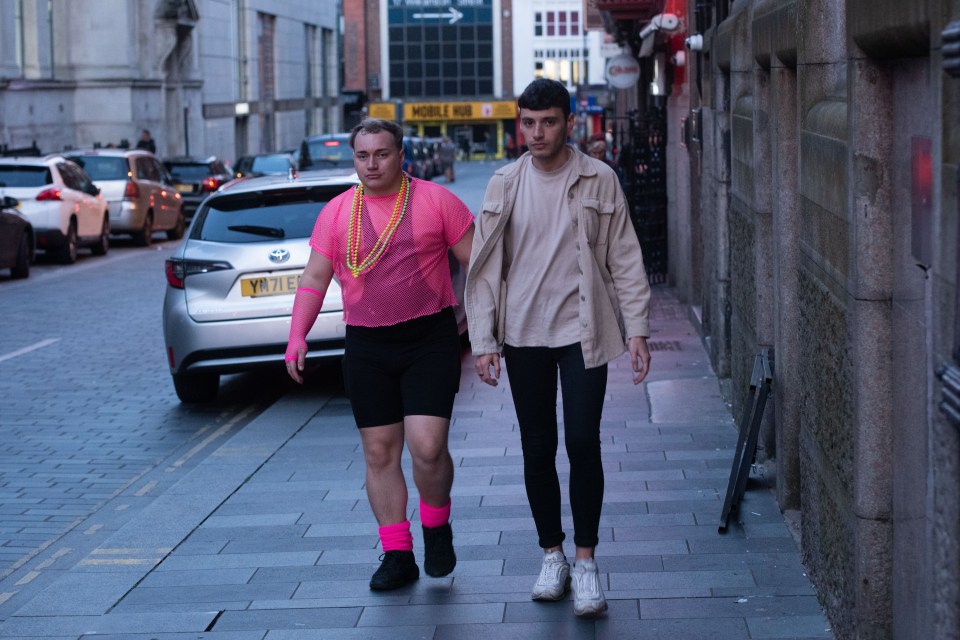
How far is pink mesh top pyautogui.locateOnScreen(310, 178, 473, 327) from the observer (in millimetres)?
5652

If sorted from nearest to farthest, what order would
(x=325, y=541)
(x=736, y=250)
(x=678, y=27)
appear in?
(x=325, y=541), (x=736, y=250), (x=678, y=27)

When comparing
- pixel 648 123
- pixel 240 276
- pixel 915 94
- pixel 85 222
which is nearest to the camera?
pixel 915 94

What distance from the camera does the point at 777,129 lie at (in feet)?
22.4

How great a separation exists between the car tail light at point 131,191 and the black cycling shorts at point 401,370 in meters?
22.6

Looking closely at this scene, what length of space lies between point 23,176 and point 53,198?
2.44ft

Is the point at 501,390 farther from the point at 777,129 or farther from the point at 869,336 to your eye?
the point at 869,336

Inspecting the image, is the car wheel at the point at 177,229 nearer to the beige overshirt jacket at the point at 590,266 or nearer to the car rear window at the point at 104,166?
the car rear window at the point at 104,166

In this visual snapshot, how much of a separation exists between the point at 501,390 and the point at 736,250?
252 cm

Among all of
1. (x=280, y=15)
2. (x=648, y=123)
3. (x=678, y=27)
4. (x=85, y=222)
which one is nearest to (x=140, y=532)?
(x=678, y=27)

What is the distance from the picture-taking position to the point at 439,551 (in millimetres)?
5875

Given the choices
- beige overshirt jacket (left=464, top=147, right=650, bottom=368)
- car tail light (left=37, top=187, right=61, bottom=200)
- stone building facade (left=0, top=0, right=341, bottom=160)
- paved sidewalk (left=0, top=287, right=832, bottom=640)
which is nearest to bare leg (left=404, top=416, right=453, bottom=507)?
paved sidewalk (left=0, top=287, right=832, bottom=640)

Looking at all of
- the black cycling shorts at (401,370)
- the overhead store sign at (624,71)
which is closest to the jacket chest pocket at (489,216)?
the black cycling shorts at (401,370)

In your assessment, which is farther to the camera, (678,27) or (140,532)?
(678,27)

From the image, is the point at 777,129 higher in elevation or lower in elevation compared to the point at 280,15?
lower
